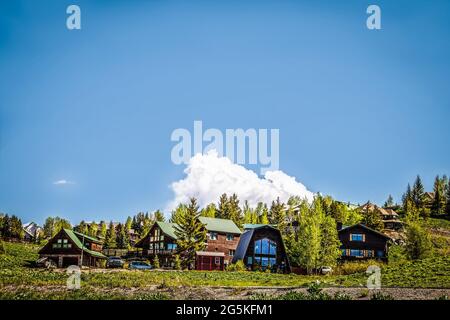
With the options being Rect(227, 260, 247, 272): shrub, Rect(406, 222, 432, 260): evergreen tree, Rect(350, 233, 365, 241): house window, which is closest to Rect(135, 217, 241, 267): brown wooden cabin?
Rect(227, 260, 247, 272): shrub

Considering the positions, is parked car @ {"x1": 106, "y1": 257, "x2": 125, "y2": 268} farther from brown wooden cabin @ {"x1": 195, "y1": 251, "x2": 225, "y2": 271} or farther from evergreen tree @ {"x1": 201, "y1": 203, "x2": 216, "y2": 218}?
evergreen tree @ {"x1": 201, "y1": 203, "x2": 216, "y2": 218}

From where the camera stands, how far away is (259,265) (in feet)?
142

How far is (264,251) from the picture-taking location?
145 ft

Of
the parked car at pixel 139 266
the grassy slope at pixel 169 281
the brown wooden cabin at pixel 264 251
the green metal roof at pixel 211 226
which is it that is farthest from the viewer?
the green metal roof at pixel 211 226

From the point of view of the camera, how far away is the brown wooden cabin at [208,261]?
41.2 meters

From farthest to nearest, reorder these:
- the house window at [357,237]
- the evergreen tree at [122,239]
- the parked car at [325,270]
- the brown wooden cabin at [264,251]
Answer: the evergreen tree at [122,239] < the house window at [357,237] < the brown wooden cabin at [264,251] < the parked car at [325,270]

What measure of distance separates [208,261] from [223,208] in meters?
18.0

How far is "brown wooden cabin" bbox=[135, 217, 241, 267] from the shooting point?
1814 inches

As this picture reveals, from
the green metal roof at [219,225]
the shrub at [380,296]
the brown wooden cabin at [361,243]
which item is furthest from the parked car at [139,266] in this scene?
the shrub at [380,296]

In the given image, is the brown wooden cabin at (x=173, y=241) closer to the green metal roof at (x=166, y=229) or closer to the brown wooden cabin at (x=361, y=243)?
the green metal roof at (x=166, y=229)

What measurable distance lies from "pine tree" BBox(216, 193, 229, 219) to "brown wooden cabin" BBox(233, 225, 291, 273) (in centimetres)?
1435

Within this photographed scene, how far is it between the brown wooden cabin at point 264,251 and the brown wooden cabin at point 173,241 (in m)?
3.06
